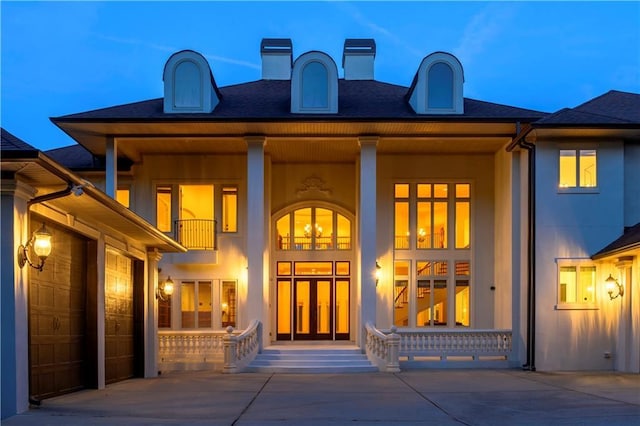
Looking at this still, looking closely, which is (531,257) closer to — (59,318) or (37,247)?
(59,318)

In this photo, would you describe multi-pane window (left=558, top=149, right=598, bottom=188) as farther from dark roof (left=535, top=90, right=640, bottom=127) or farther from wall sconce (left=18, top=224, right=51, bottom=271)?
wall sconce (left=18, top=224, right=51, bottom=271)

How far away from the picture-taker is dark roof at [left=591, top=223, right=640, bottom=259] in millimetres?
16094

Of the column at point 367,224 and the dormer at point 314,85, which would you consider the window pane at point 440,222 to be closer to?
the column at point 367,224

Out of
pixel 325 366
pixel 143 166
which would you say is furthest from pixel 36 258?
pixel 143 166

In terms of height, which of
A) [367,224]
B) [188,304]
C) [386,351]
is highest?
[367,224]

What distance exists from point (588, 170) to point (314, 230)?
29.2ft

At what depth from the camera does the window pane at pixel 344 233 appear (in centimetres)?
2367

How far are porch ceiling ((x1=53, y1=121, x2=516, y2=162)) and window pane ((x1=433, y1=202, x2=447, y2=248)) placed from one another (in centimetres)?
184

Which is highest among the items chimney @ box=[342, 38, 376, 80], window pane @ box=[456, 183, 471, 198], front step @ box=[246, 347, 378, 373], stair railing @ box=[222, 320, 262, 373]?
chimney @ box=[342, 38, 376, 80]

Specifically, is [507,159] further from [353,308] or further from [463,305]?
[353,308]

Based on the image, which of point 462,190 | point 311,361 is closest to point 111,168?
point 311,361

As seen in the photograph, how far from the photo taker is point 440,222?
22.9 m

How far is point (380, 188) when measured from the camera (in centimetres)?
2266

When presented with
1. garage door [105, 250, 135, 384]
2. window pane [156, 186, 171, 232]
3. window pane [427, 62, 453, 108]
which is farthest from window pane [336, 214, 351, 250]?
garage door [105, 250, 135, 384]
